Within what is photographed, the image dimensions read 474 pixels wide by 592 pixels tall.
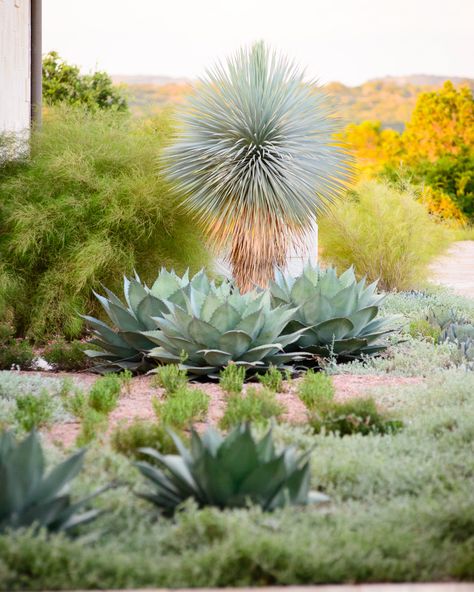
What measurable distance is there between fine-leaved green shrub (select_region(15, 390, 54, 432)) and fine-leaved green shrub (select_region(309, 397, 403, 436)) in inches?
43.0

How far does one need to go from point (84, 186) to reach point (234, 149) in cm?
122

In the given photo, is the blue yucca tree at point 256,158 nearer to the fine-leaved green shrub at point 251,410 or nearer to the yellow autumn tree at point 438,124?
the fine-leaved green shrub at point 251,410

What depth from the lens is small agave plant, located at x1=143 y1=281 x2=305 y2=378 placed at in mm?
4863

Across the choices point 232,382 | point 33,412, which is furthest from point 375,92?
point 33,412

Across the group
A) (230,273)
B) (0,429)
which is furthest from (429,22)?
(0,429)

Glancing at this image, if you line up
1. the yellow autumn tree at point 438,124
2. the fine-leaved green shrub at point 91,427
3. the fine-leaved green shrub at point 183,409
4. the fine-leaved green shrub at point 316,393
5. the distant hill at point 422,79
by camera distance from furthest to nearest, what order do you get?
the distant hill at point 422,79 < the yellow autumn tree at point 438,124 < the fine-leaved green shrub at point 316,393 < the fine-leaved green shrub at point 183,409 < the fine-leaved green shrub at point 91,427

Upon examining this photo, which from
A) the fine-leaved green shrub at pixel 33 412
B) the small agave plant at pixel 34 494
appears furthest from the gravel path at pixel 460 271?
the small agave plant at pixel 34 494

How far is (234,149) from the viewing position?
7070mm

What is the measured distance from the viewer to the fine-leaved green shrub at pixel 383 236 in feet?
32.4

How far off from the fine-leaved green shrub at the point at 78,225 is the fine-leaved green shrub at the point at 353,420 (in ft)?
10.6

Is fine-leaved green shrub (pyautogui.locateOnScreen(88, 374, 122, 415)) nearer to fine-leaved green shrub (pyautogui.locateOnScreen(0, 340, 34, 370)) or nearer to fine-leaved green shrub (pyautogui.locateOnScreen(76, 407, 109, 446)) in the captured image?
fine-leaved green shrub (pyautogui.locateOnScreen(76, 407, 109, 446))

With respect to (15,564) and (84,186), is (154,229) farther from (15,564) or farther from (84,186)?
(15,564)

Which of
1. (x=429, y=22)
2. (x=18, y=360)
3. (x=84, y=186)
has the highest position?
(x=429, y=22)

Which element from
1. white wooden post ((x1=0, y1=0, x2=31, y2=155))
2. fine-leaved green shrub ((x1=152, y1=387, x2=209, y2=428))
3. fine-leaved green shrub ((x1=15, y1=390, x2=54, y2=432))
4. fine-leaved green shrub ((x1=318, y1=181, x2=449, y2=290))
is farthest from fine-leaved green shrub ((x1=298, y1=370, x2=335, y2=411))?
fine-leaved green shrub ((x1=318, y1=181, x2=449, y2=290))
